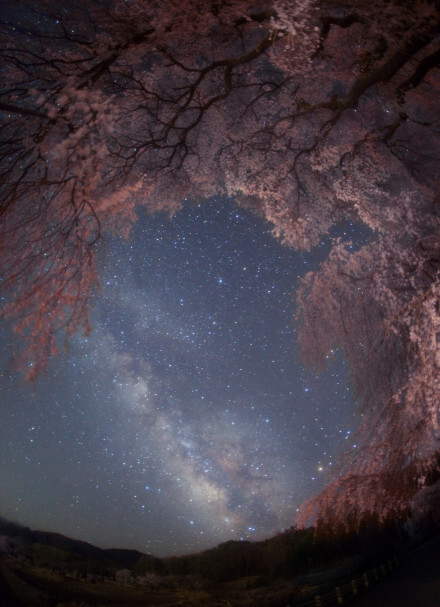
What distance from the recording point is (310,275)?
6816 millimetres

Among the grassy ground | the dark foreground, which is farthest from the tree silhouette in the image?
the grassy ground

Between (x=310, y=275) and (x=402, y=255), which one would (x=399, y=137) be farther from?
(x=310, y=275)

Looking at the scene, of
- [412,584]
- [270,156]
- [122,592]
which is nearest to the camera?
[270,156]

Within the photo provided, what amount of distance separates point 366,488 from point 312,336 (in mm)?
2991

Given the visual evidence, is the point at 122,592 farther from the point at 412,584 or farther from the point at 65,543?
the point at 412,584

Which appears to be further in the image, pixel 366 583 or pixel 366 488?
pixel 366 583

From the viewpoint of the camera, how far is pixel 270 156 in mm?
6086

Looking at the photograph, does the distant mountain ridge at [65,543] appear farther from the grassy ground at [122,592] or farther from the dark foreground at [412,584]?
the dark foreground at [412,584]

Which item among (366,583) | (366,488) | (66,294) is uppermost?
(66,294)

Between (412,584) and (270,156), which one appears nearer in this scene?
(270,156)

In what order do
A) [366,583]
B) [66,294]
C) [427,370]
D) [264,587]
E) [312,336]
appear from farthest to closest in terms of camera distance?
[366,583], [264,587], [312,336], [66,294], [427,370]

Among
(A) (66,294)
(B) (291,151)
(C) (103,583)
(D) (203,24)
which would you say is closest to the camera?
(D) (203,24)

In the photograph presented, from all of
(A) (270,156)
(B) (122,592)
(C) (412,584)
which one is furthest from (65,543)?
(A) (270,156)

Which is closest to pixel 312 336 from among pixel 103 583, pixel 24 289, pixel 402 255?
pixel 402 255
